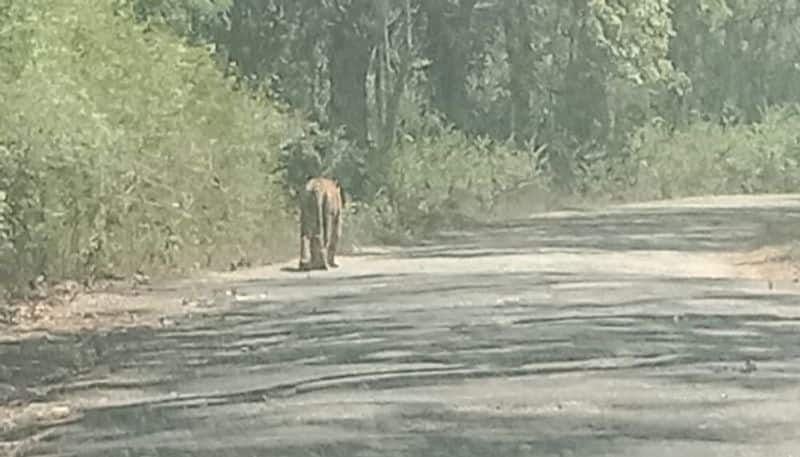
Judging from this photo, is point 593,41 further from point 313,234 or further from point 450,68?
point 313,234

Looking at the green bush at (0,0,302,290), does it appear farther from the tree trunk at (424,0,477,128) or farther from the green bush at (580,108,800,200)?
the green bush at (580,108,800,200)

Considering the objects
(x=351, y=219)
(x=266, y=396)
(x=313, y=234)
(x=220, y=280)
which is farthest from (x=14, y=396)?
(x=351, y=219)

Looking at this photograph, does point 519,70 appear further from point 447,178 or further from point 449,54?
point 447,178

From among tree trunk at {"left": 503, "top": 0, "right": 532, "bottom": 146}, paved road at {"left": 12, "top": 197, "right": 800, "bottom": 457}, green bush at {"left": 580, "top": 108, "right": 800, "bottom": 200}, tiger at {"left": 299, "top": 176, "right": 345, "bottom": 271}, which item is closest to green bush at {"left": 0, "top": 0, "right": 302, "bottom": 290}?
tiger at {"left": 299, "top": 176, "right": 345, "bottom": 271}

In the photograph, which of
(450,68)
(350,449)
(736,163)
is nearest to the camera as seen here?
(350,449)

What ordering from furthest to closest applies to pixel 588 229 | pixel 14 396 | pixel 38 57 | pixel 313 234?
pixel 588 229
pixel 313 234
pixel 38 57
pixel 14 396

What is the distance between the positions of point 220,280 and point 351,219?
Result: 463 inches

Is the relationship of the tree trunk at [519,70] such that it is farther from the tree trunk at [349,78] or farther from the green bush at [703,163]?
the tree trunk at [349,78]

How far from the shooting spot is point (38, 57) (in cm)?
2436

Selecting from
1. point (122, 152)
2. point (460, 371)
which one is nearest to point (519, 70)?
point (122, 152)

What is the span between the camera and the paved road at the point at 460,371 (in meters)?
12.5

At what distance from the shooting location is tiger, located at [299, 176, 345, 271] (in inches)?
1179

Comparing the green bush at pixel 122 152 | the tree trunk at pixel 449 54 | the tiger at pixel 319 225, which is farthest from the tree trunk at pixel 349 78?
the tiger at pixel 319 225

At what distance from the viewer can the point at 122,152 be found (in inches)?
1085
